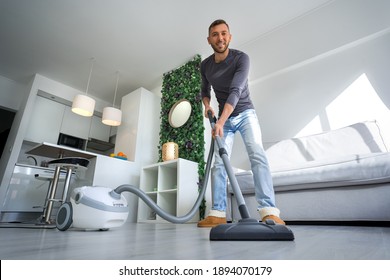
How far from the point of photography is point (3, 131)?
377 cm

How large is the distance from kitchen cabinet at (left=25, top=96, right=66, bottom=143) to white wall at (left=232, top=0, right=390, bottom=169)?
3.17 metres

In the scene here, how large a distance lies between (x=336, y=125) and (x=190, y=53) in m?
2.23

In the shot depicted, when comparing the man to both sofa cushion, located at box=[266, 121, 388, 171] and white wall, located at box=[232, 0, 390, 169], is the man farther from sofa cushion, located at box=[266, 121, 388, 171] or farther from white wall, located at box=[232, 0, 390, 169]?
white wall, located at box=[232, 0, 390, 169]

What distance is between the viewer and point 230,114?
145 cm

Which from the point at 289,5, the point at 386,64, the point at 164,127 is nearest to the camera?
the point at 386,64

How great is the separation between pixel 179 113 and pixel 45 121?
239cm

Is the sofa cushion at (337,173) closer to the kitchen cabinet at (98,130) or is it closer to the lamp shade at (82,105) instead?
the lamp shade at (82,105)

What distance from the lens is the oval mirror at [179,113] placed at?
3318mm

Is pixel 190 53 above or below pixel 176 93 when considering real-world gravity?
above

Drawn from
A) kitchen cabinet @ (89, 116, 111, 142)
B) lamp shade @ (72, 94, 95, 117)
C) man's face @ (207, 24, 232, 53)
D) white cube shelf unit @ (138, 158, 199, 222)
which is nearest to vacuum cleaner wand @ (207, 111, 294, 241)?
man's face @ (207, 24, 232, 53)

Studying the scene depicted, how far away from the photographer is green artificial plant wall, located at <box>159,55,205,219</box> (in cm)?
305
